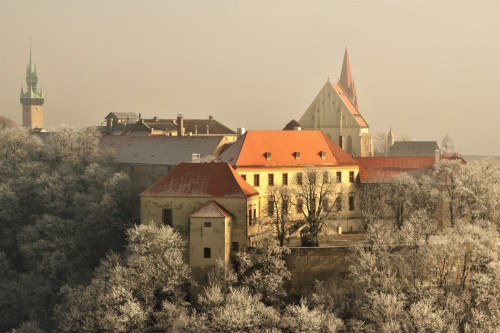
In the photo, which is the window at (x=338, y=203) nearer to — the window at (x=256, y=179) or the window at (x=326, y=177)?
the window at (x=326, y=177)

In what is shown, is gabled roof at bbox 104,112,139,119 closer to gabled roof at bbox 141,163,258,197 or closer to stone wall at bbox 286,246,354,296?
gabled roof at bbox 141,163,258,197

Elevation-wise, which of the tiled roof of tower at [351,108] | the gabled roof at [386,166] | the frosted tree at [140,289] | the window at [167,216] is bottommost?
the frosted tree at [140,289]

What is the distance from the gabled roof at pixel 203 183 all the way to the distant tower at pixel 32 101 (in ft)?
411

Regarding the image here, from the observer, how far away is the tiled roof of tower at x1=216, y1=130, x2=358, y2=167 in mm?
63625

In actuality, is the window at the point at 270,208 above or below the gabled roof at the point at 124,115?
below

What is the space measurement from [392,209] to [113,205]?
22107 mm

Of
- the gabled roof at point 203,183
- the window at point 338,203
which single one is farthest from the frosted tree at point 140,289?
the window at point 338,203

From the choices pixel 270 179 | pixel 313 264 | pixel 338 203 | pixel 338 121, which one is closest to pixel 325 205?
pixel 338 203

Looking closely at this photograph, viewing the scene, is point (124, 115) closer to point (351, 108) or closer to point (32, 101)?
point (351, 108)

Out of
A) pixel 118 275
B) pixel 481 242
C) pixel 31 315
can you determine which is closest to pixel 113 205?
pixel 31 315

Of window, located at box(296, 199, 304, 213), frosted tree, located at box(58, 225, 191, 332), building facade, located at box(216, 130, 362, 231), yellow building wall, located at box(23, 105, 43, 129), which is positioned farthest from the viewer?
yellow building wall, located at box(23, 105, 43, 129)

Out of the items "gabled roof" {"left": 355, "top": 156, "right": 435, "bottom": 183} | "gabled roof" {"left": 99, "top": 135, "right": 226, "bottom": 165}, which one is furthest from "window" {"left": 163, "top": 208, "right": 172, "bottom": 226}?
"gabled roof" {"left": 99, "top": 135, "right": 226, "bottom": 165}

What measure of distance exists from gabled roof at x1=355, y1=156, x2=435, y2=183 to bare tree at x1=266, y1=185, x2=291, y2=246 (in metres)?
9.32

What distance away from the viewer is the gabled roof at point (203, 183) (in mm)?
54219
